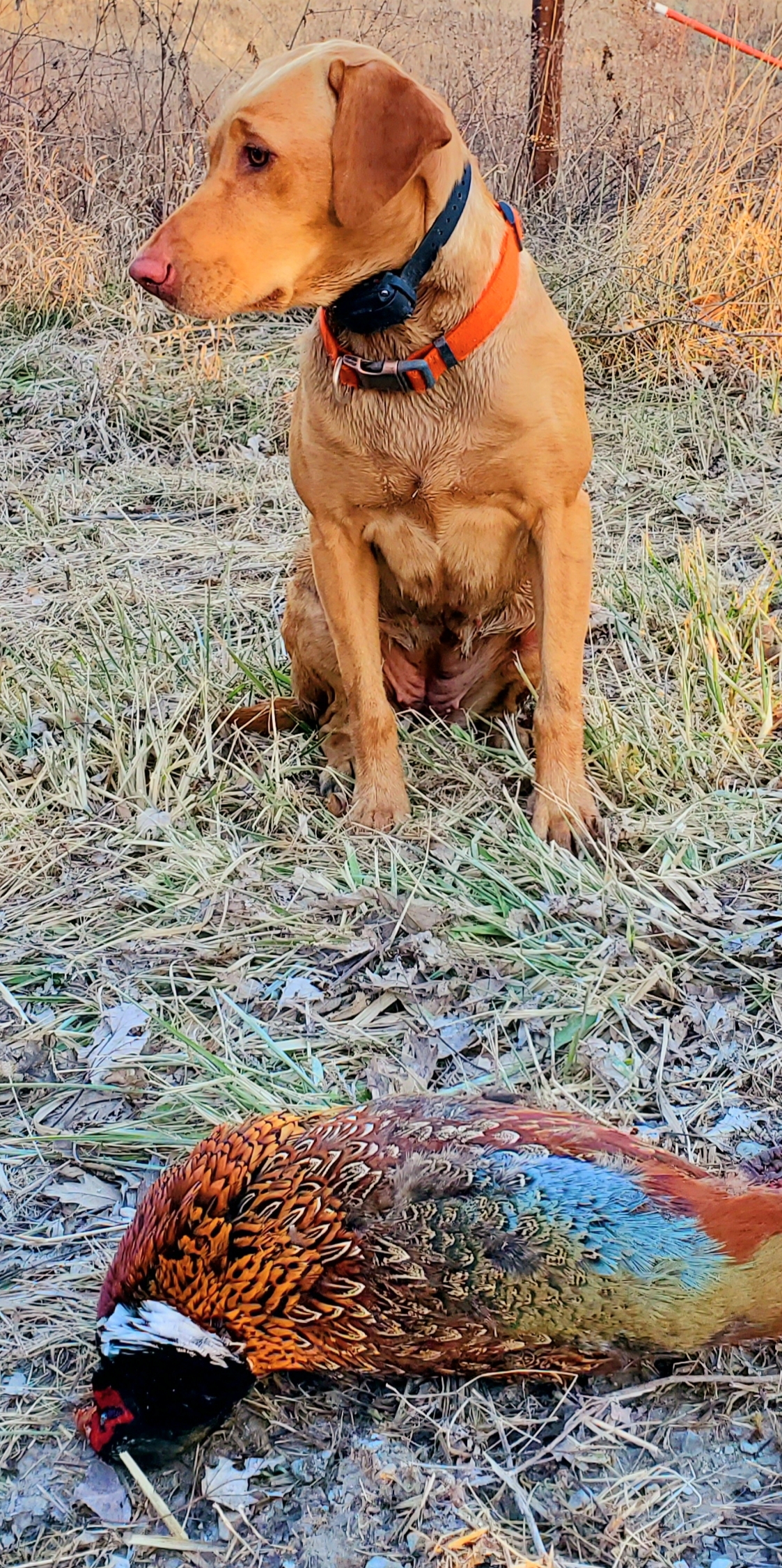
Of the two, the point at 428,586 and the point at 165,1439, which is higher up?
the point at 428,586

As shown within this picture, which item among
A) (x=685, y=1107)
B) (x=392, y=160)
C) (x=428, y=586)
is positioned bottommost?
(x=685, y=1107)

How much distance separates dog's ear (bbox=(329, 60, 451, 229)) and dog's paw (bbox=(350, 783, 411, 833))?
1319 millimetres

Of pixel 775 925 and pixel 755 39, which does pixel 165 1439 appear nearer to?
pixel 775 925

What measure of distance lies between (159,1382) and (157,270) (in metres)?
1.98

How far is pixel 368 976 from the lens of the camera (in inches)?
102

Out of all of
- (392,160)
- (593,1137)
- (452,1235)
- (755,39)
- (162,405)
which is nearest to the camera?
(452,1235)

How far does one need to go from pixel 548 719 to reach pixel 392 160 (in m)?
1.25

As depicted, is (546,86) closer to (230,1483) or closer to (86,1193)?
(86,1193)

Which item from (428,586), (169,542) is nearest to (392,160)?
(428,586)

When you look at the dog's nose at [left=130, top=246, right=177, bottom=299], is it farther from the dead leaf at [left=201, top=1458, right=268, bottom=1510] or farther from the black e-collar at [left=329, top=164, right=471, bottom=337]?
the dead leaf at [left=201, top=1458, right=268, bottom=1510]

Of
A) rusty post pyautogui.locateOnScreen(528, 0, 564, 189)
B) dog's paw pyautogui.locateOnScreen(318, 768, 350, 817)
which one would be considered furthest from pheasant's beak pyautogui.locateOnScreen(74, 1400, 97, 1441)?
rusty post pyautogui.locateOnScreen(528, 0, 564, 189)

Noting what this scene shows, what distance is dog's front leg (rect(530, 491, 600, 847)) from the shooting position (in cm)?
293

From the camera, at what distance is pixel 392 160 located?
248cm

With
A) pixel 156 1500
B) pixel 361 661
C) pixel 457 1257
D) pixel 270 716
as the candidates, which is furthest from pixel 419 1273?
pixel 270 716
